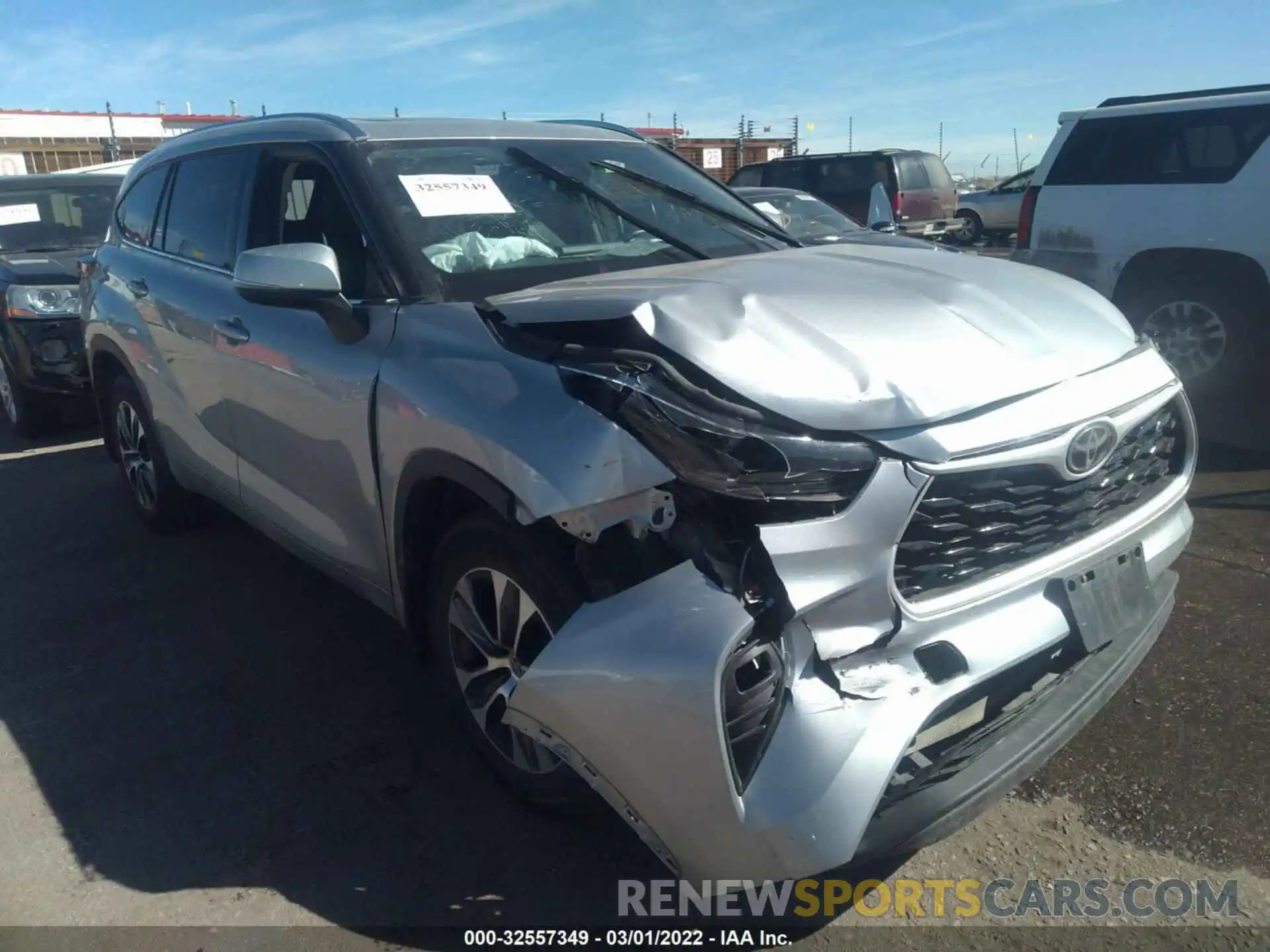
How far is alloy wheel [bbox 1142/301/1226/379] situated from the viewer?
6.66 meters

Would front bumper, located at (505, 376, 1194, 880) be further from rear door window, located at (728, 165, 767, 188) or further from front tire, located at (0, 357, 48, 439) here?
rear door window, located at (728, 165, 767, 188)

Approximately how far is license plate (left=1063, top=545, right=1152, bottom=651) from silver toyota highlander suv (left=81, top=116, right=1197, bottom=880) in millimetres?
12

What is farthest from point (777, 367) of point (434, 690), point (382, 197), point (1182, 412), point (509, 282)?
point (434, 690)

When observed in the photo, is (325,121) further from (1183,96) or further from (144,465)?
(1183,96)

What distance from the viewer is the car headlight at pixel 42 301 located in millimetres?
7395

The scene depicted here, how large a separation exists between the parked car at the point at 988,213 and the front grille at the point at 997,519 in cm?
2017

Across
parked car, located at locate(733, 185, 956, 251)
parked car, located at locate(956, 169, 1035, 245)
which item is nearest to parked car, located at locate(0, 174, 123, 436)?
parked car, located at locate(733, 185, 956, 251)

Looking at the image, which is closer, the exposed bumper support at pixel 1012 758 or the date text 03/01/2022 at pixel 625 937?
the exposed bumper support at pixel 1012 758

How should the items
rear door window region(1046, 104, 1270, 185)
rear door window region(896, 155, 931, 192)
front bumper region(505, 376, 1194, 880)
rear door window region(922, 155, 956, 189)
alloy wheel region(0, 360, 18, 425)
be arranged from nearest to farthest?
front bumper region(505, 376, 1194, 880), rear door window region(1046, 104, 1270, 185), alloy wheel region(0, 360, 18, 425), rear door window region(896, 155, 931, 192), rear door window region(922, 155, 956, 189)

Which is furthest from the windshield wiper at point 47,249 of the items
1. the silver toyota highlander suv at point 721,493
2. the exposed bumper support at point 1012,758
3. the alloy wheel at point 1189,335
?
the exposed bumper support at point 1012,758

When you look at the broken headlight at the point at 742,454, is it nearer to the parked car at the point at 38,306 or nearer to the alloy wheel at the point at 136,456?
the alloy wheel at the point at 136,456

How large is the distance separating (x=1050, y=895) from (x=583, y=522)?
1.52 meters

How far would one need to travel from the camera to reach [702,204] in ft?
13.3

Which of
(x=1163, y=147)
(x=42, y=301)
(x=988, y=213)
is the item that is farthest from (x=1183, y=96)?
(x=988, y=213)
